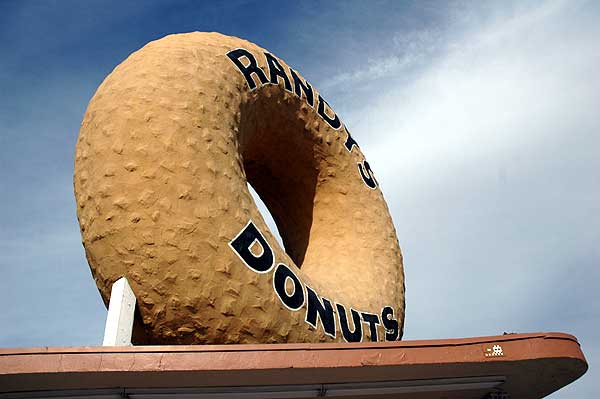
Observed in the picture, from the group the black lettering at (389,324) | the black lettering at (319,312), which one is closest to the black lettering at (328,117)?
the black lettering at (389,324)

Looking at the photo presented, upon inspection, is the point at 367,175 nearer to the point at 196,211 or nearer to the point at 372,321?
the point at 372,321

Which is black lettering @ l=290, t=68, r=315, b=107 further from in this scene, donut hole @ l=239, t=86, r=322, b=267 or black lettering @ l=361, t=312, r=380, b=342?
black lettering @ l=361, t=312, r=380, b=342

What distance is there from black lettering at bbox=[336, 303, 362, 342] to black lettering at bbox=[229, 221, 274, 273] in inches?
43.1

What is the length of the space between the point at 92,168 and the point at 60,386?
6.77 feet

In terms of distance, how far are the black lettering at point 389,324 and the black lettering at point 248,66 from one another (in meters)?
2.77

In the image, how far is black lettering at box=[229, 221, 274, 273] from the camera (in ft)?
15.9

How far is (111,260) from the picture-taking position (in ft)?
15.4

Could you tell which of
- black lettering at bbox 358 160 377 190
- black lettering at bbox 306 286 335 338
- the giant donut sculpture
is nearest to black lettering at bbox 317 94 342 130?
black lettering at bbox 358 160 377 190

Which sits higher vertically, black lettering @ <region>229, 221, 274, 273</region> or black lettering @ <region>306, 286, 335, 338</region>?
black lettering @ <region>229, 221, 274, 273</region>

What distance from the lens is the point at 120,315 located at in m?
4.44

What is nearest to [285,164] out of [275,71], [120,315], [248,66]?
[275,71]

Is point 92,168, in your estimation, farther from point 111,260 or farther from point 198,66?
point 198,66

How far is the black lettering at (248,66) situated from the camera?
630 cm

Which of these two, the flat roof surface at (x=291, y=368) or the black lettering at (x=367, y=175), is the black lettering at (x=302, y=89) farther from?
the flat roof surface at (x=291, y=368)
